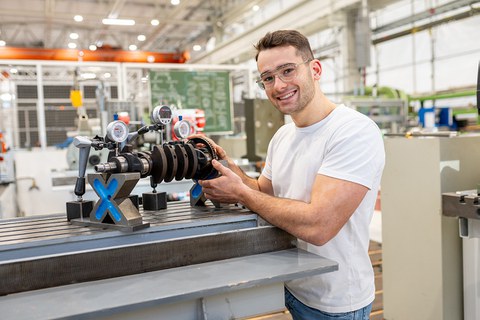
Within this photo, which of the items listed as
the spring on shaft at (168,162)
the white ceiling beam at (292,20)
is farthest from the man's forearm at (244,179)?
the white ceiling beam at (292,20)

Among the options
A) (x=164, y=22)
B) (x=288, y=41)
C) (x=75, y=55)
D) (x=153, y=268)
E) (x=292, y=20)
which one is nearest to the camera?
(x=153, y=268)

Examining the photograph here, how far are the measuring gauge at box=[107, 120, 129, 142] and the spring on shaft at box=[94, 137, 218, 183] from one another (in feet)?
0.15

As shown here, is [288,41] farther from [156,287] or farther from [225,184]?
[156,287]

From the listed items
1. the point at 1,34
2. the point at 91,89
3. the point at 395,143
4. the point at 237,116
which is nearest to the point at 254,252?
the point at 395,143

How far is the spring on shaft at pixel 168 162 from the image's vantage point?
1.10 m

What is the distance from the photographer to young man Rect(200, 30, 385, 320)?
1.10 metres

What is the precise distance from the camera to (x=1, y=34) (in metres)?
9.94

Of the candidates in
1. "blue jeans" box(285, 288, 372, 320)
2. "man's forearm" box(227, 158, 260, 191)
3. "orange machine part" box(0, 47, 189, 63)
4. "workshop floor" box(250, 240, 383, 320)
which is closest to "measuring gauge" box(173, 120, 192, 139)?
"man's forearm" box(227, 158, 260, 191)

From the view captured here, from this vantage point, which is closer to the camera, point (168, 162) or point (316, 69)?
point (168, 162)

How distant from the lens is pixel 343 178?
109cm

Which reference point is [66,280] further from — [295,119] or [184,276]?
[295,119]

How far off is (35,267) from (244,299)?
1.53 ft

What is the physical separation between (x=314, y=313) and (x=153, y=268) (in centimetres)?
50

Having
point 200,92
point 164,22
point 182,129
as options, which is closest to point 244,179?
point 182,129
